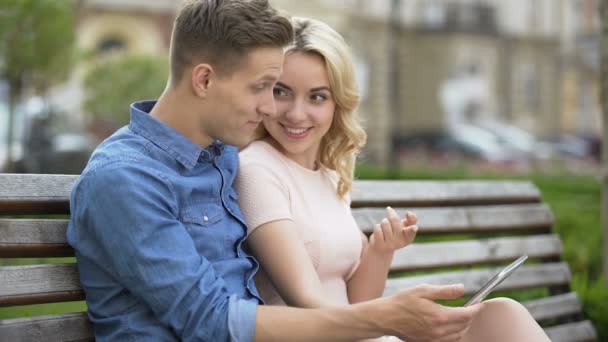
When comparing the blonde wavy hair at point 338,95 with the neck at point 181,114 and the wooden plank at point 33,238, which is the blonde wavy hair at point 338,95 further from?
the wooden plank at point 33,238

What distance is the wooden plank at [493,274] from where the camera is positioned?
10.9ft

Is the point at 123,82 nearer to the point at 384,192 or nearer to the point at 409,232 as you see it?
the point at 384,192

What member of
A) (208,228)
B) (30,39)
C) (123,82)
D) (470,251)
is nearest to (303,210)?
(208,228)

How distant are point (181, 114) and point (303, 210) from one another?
0.54 metres

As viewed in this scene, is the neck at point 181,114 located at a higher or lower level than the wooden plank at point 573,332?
higher

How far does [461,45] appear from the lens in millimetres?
35906

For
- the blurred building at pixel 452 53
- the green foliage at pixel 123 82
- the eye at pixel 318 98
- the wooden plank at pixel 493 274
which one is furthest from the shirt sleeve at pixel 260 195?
the blurred building at pixel 452 53

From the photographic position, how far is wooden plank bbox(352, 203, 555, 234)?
3.24 m

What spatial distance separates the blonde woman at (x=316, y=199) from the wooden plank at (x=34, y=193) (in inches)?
18.1

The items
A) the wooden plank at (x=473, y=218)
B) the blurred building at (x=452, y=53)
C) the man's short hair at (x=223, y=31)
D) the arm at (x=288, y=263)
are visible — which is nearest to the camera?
the man's short hair at (x=223, y=31)

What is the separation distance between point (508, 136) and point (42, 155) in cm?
1929

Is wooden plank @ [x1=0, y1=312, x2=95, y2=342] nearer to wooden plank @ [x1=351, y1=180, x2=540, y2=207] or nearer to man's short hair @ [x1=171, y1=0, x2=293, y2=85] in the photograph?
man's short hair @ [x1=171, y1=0, x2=293, y2=85]

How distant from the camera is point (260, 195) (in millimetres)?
2486

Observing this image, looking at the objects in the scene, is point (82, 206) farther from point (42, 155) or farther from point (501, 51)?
point (501, 51)
